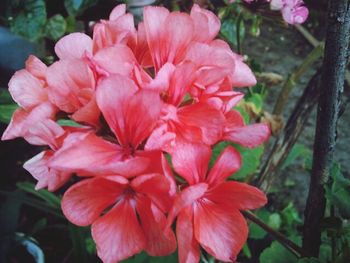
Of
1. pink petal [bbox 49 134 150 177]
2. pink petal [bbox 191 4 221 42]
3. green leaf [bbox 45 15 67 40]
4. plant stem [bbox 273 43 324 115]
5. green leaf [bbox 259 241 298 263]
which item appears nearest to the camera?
pink petal [bbox 49 134 150 177]

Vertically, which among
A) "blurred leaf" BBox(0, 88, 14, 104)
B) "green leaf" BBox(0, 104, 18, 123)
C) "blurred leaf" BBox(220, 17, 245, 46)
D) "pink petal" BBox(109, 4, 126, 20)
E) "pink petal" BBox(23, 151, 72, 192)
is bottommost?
"blurred leaf" BBox(0, 88, 14, 104)

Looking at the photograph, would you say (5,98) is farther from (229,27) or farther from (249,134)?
(249,134)

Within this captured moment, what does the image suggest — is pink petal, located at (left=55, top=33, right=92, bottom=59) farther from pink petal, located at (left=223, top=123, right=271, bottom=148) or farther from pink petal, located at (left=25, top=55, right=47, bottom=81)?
pink petal, located at (left=223, top=123, right=271, bottom=148)

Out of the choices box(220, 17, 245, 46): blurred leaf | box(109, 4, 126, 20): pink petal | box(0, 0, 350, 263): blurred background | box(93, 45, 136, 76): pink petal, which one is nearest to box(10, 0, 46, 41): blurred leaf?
box(0, 0, 350, 263): blurred background

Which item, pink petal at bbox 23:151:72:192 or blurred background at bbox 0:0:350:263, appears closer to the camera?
pink petal at bbox 23:151:72:192

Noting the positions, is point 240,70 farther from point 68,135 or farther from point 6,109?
point 6,109

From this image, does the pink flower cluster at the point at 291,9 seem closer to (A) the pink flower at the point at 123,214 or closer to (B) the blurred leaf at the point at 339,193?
(B) the blurred leaf at the point at 339,193

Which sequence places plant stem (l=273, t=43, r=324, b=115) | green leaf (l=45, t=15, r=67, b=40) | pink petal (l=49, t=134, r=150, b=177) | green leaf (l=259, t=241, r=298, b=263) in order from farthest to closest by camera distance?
green leaf (l=45, t=15, r=67, b=40)
plant stem (l=273, t=43, r=324, b=115)
green leaf (l=259, t=241, r=298, b=263)
pink petal (l=49, t=134, r=150, b=177)
